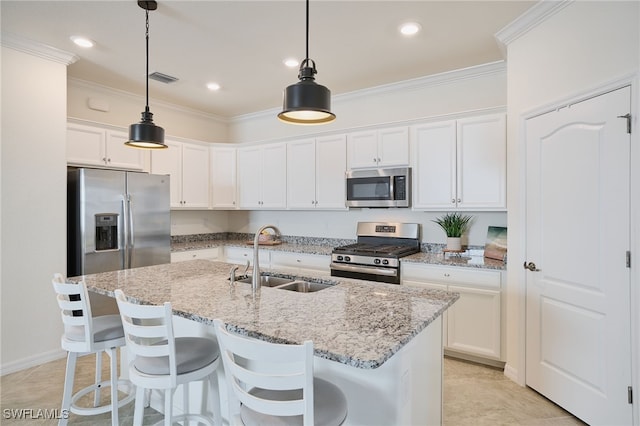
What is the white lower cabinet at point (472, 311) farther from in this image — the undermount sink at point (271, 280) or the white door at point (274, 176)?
the white door at point (274, 176)

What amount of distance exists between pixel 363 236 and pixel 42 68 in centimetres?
364

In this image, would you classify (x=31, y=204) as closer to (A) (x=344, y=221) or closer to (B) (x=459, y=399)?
(A) (x=344, y=221)

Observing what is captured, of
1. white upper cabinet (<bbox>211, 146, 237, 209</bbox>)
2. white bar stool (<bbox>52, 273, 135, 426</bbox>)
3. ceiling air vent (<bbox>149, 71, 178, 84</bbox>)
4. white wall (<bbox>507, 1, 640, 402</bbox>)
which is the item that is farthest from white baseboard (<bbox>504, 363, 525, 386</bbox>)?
ceiling air vent (<bbox>149, 71, 178, 84</bbox>)

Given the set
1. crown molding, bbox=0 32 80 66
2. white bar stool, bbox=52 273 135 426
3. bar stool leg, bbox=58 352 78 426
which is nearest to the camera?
white bar stool, bbox=52 273 135 426

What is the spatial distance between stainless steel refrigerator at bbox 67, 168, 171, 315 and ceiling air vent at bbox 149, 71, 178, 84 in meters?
1.06

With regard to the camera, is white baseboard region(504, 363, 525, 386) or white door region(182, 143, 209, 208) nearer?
white baseboard region(504, 363, 525, 386)

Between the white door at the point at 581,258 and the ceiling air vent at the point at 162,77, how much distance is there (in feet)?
11.6

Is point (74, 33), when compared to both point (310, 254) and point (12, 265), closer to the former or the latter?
point (12, 265)

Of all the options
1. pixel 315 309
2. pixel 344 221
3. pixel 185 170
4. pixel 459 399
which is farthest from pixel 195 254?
pixel 459 399

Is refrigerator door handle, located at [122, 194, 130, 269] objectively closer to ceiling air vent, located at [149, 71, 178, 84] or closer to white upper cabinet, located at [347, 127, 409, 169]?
ceiling air vent, located at [149, 71, 178, 84]

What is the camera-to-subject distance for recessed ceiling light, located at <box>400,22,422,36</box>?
105 inches

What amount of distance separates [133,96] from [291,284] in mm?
3541

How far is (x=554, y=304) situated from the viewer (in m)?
2.44

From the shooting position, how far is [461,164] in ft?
11.0
